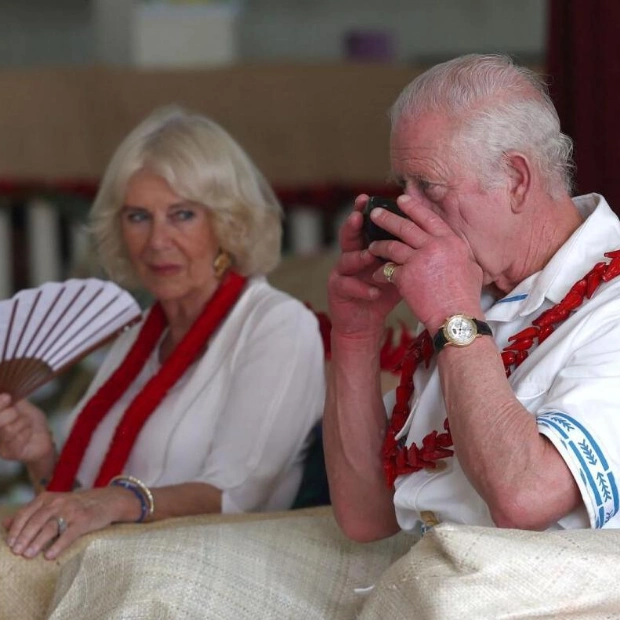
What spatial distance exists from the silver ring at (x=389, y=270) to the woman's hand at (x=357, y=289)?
15mm

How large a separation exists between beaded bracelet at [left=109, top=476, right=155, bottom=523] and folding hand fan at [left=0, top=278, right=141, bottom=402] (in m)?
0.26

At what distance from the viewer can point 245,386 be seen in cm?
266

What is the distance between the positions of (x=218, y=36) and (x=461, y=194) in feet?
10.8

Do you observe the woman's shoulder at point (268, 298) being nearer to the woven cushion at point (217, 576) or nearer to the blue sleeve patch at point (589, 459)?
the woven cushion at point (217, 576)

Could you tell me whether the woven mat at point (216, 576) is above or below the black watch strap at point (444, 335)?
below

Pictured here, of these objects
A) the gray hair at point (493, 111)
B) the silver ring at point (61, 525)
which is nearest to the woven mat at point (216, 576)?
the silver ring at point (61, 525)

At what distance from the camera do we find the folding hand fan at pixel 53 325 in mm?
2514

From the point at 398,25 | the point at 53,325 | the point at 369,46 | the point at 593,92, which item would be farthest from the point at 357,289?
the point at 398,25

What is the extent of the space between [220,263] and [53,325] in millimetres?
449

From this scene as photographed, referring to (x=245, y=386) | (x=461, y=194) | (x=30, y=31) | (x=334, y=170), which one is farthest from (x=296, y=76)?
(x=461, y=194)

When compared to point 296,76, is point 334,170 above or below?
below

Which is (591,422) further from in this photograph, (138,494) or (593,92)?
(593,92)

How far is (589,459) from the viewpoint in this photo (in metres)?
1.70

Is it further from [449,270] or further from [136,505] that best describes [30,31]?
[449,270]
